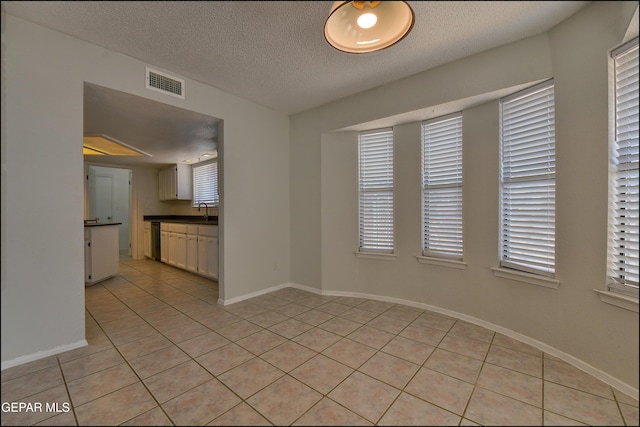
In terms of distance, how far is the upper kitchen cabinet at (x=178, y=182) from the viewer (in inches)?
233

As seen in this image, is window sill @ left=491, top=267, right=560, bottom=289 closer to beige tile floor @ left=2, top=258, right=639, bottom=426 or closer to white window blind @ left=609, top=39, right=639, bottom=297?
white window blind @ left=609, top=39, right=639, bottom=297

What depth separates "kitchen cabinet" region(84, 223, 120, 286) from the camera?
388 cm

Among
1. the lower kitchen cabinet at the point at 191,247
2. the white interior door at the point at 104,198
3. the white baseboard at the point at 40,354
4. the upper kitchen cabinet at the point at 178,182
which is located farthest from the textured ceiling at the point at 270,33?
the white interior door at the point at 104,198

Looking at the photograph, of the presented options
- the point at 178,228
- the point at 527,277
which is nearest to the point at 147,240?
the point at 178,228

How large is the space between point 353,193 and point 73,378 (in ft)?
9.89

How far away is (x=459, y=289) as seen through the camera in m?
2.72

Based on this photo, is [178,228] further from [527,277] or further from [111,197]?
[527,277]

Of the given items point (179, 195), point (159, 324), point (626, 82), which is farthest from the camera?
point (179, 195)

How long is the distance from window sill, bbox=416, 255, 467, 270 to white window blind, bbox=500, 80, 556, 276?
14.6 inches

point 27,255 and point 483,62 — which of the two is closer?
point 27,255

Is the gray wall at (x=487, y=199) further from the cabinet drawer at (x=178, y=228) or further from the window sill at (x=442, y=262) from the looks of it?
the cabinet drawer at (x=178, y=228)

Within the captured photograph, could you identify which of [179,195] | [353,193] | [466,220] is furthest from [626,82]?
[179,195]

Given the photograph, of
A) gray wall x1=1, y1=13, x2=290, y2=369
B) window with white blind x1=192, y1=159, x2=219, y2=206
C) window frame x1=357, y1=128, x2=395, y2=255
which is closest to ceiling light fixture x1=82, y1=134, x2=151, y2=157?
window with white blind x1=192, y1=159, x2=219, y2=206

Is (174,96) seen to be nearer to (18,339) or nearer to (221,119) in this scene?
(221,119)
